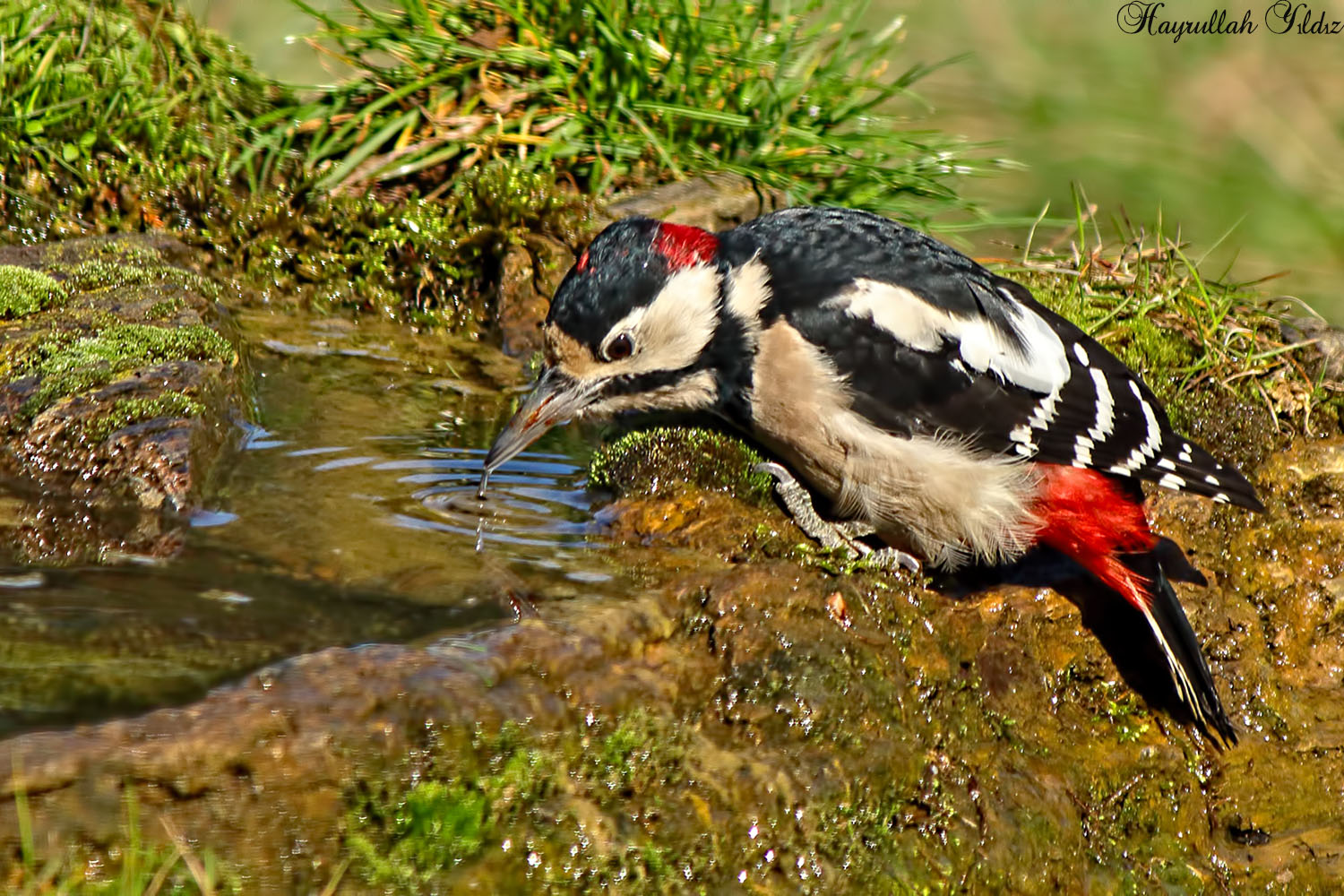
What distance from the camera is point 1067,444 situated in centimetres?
403

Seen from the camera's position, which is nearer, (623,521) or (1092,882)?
(1092,882)

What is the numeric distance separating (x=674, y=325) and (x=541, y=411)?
47cm

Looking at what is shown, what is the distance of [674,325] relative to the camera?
3.99m

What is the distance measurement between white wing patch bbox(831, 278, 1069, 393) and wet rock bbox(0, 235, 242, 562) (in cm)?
188

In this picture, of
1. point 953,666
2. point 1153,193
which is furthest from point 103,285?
point 1153,193

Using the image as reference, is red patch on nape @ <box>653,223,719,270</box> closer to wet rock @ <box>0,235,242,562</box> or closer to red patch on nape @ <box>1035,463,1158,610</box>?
red patch on nape @ <box>1035,463,1158,610</box>

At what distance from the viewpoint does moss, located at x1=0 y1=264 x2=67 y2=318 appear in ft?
13.6

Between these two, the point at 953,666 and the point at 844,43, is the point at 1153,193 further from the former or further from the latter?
the point at 953,666

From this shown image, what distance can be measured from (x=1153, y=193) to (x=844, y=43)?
13.2 feet

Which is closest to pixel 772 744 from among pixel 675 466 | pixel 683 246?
pixel 675 466

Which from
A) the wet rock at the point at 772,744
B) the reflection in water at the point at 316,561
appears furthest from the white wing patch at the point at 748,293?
the reflection in water at the point at 316,561

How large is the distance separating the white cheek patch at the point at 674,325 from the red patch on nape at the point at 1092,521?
1.10 metres

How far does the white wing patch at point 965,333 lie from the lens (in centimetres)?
396

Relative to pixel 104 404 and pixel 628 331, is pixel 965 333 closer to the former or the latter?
pixel 628 331
